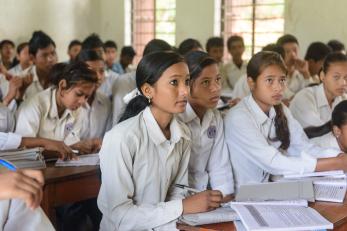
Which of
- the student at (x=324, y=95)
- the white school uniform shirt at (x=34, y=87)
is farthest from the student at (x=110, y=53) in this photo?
the student at (x=324, y=95)

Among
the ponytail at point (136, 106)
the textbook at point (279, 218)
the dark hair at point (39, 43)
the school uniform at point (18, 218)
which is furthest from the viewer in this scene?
the dark hair at point (39, 43)

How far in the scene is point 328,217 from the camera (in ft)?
5.50

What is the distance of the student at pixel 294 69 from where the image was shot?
4.76 metres

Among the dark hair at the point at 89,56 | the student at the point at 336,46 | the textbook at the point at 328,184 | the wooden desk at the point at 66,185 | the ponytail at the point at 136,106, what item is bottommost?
the wooden desk at the point at 66,185

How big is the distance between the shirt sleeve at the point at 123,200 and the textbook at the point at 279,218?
0.25 meters

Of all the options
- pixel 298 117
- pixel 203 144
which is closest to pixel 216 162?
pixel 203 144

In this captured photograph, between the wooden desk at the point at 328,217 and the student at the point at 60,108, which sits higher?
the student at the point at 60,108

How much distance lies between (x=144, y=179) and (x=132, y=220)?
0.18 meters

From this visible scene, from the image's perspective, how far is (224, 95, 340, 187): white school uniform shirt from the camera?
7.43 ft

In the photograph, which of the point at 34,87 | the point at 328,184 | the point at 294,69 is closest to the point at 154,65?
the point at 328,184

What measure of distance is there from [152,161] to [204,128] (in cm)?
51

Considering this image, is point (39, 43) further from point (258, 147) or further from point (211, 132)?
point (258, 147)

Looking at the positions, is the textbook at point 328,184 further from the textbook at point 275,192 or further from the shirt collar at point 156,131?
the shirt collar at point 156,131

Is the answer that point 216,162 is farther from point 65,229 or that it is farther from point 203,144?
point 65,229
